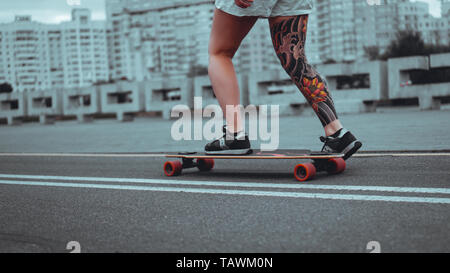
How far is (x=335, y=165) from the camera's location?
3.47 m

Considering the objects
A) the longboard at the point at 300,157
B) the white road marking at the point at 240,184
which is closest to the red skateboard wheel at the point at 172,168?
the longboard at the point at 300,157

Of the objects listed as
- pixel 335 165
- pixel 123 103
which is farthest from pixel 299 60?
pixel 123 103

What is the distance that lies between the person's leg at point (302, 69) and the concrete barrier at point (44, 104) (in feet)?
53.1

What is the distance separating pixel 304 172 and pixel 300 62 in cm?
90

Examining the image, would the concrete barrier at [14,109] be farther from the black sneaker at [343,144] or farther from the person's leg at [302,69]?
the black sneaker at [343,144]

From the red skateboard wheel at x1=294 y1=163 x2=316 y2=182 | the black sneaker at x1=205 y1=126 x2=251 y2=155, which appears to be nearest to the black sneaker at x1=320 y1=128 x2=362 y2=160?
the red skateboard wheel at x1=294 y1=163 x2=316 y2=182

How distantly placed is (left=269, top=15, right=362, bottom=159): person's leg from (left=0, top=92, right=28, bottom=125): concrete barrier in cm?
1737

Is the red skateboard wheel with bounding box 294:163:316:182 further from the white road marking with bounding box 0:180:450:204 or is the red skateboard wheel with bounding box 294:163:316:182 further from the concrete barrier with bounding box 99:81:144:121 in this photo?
the concrete barrier with bounding box 99:81:144:121

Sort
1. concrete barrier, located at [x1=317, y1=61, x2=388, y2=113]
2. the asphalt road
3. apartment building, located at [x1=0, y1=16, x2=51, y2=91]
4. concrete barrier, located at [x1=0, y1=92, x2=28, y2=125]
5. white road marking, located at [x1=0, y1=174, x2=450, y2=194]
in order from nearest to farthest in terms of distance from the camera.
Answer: the asphalt road → white road marking, located at [x1=0, y1=174, x2=450, y2=194] → concrete barrier, located at [x1=317, y1=61, x2=388, y2=113] → apartment building, located at [x1=0, y1=16, x2=51, y2=91] → concrete barrier, located at [x1=0, y1=92, x2=28, y2=125]

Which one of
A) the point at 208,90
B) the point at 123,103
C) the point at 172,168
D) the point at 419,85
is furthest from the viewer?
the point at 123,103

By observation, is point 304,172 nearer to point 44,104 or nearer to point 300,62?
point 300,62

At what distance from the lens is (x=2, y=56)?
16219mm

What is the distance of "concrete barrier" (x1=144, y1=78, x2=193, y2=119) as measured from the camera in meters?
15.6

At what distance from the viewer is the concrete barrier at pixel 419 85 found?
11.4 metres
